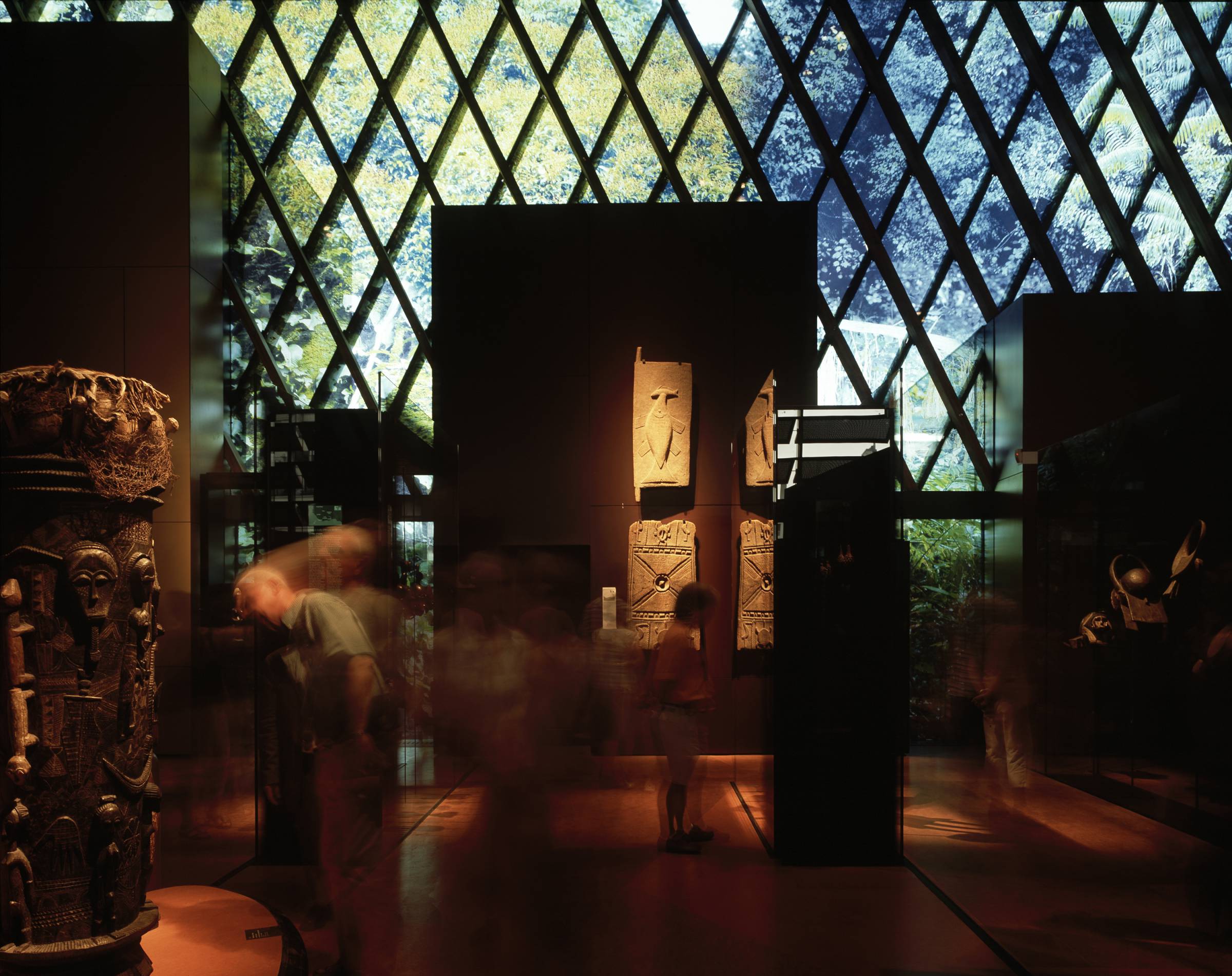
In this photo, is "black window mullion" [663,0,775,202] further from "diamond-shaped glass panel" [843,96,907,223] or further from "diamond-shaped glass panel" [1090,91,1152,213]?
"diamond-shaped glass panel" [1090,91,1152,213]

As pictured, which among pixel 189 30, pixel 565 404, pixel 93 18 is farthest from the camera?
pixel 93 18

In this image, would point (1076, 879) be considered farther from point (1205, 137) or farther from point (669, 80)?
point (669, 80)

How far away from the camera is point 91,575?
2.73 meters

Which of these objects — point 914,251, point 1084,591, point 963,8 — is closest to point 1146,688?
point 1084,591

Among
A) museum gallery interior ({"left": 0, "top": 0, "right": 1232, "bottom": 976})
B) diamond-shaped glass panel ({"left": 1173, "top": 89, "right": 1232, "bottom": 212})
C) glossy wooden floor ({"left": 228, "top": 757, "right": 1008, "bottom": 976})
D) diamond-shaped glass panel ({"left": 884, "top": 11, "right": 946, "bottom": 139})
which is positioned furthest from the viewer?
diamond-shaped glass panel ({"left": 884, "top": 11, "right": 946, "bottom": 139})

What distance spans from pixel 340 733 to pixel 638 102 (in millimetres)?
8512

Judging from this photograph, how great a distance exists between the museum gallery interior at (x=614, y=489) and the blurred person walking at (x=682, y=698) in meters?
0.03

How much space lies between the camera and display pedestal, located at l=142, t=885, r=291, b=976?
293 cm

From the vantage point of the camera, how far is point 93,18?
29.3 feet

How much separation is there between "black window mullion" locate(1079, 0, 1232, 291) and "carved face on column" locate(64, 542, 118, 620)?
10.6ft

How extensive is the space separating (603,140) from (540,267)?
3.50m

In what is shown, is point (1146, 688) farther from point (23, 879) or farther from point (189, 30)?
point (189, 30)

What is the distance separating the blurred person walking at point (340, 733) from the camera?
3.13m

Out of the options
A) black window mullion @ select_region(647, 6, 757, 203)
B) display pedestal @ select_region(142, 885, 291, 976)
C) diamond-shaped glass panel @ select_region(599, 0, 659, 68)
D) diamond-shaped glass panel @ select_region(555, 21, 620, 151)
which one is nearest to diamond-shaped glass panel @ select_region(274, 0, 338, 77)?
diamond-shaped glass panel @ select_region(555, 21, 620, 151)
